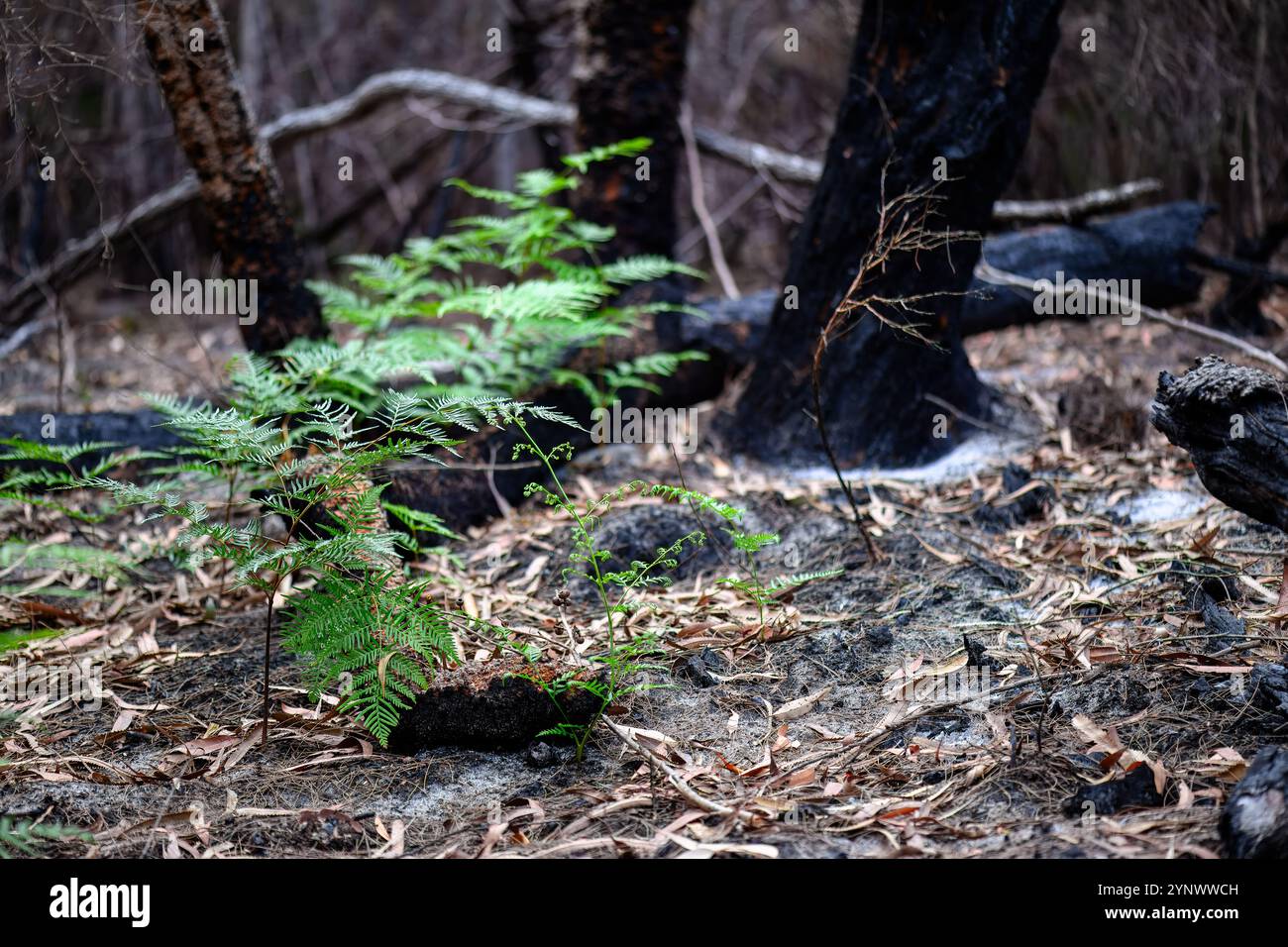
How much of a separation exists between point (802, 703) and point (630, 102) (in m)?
3.69

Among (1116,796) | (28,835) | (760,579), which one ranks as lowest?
(28,835)

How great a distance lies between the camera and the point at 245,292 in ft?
14.2

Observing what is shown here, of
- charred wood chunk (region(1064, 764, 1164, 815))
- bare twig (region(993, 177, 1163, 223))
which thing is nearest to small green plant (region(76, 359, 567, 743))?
charred wood chunk (region(1064, 764, 1164, 815))

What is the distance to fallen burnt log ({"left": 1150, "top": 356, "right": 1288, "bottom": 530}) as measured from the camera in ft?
8.21

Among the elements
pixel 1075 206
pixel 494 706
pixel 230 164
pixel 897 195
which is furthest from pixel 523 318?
pixel 1075 206

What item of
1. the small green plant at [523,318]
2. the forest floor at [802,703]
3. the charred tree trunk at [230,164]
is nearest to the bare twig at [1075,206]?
the forest floor at [802,703]

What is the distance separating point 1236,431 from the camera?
254 centimetres

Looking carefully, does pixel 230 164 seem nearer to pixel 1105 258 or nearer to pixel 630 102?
pixel 630 102

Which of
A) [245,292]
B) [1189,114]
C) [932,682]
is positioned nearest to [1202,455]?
[932,682]

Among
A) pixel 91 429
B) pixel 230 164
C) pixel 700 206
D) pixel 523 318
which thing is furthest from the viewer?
pixel 700 206

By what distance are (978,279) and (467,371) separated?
271cm

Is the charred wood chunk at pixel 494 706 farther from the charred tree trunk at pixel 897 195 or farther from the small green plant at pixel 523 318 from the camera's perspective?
the charred tree trunk at pixel 897 195

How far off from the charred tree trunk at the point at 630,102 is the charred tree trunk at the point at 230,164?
174 cm

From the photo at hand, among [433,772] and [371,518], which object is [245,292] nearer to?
[371,518]
